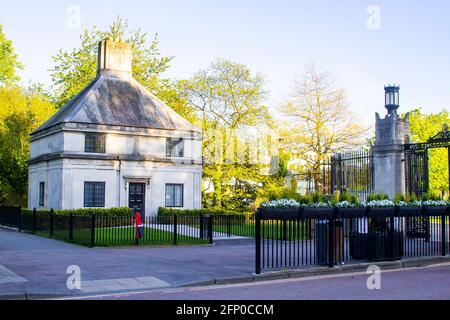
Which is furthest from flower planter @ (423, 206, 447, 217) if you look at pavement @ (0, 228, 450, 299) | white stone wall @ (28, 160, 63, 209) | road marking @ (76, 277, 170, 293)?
white stone wall @ (28, 160, 63, 209)

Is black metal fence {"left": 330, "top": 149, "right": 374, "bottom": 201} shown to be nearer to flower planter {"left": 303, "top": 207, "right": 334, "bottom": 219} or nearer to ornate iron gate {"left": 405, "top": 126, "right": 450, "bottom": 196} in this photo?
ornate iron gate {"left": 405, "top": 126, "right": 450, "bottom": 196}

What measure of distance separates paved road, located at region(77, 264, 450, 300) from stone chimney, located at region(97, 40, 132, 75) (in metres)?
31.1

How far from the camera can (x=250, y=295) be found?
10.9 m

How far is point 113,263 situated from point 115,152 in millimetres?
20713

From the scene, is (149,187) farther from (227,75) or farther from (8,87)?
(8,87)

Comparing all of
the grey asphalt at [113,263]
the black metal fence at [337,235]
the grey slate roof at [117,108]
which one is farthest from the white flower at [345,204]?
the grey slate roof at [117,108]

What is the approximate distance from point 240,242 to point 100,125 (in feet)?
50.4

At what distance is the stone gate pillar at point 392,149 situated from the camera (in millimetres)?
22234

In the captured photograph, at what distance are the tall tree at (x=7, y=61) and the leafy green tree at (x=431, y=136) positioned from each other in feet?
137

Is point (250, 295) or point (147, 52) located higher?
point (147, 52)

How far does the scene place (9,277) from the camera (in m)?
13.1

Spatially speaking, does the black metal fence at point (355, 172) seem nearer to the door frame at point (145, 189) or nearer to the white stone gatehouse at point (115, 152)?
the white stone gatehouse at point (115, 152)
